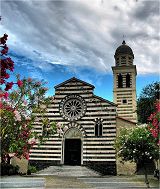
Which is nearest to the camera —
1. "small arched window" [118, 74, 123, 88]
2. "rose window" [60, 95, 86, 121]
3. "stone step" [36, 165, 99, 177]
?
"stone step" [36, 165, 99, 177]

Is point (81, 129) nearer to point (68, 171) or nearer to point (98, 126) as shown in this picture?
point (98, 126)

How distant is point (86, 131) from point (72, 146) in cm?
233

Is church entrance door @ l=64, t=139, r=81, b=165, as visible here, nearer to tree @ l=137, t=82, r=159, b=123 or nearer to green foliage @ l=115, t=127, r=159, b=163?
tree @ l=137, t=82, r=159, b=123

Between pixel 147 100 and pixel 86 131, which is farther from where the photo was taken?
pixel 147 100

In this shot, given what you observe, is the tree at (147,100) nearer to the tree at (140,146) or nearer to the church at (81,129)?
the church at (81,129)

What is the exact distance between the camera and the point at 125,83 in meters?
42.8

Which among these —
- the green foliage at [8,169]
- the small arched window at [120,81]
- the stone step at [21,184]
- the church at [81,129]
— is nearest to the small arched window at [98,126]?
the church at [81,129]

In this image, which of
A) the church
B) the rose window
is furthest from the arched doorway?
the rose window

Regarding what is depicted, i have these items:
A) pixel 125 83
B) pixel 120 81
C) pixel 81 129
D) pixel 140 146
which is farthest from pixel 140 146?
pixel 120 81

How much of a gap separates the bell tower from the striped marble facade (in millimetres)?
9644

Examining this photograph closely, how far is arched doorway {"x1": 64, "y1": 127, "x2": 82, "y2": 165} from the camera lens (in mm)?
31320

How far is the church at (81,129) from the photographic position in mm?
30542

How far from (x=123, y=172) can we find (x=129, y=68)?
17.8m

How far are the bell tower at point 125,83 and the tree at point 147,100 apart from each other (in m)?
3.75
